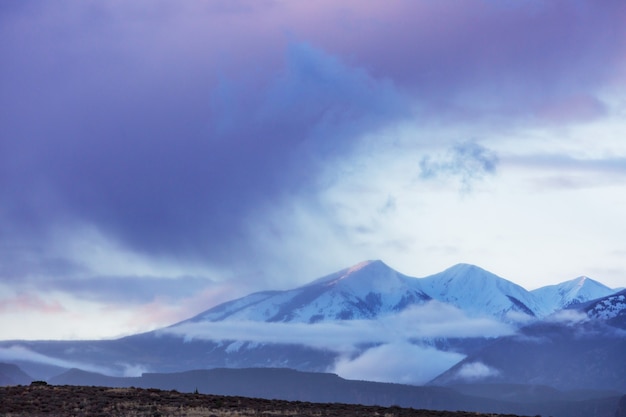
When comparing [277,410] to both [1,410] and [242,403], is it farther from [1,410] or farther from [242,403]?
[1,410]

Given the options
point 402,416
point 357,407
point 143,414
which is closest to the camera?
point 143,414

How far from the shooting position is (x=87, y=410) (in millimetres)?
101750

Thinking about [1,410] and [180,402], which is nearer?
[1,410]

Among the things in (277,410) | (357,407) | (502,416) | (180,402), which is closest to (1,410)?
(180,402)

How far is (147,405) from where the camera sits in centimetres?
10556

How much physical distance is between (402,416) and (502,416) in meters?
11.6

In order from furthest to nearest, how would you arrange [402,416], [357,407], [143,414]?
[357,407], [402,416], [143,414]

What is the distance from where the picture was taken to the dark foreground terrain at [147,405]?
101056 mm

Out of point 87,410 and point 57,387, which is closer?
point 87,410

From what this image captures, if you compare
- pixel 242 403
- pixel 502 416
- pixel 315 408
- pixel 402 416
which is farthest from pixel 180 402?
pixel 502 416

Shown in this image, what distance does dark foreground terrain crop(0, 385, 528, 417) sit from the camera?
101m

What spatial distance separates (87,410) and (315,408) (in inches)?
869

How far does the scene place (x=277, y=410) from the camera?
107 metres

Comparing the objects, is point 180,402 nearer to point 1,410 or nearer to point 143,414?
point 143,414
